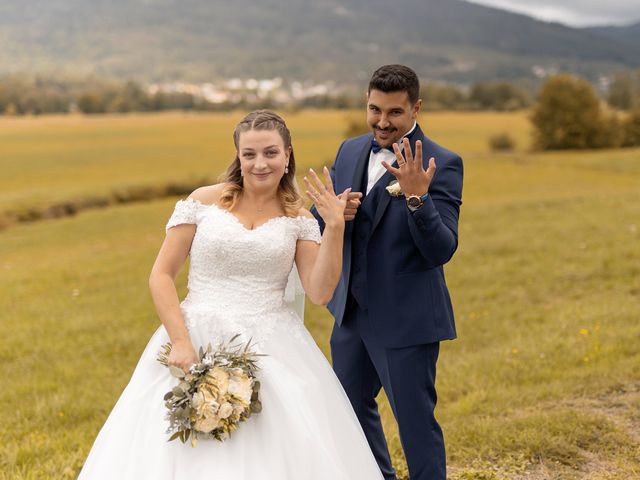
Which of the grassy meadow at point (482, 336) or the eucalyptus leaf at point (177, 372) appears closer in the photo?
the eucalyptus leaf at point (177, 372)

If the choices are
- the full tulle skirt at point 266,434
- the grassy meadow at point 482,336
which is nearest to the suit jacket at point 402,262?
the full tulle skirt at point 266,434

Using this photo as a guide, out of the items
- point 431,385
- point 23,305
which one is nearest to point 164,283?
point 431,385

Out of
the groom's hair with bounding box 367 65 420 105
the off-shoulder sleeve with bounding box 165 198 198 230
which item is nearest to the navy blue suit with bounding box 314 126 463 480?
the groom's hair with bounding box 367 65 420 105

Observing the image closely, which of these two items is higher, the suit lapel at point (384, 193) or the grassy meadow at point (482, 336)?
the suit lapel at point (384, 193)

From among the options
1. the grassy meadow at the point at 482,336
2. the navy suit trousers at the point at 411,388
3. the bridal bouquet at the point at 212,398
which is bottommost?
the grassy meadow at the point at 482,336

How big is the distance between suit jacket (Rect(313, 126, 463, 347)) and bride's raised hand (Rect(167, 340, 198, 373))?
1.14m

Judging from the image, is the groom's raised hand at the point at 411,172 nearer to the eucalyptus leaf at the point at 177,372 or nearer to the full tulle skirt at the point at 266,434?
the full tulle skirt at the point at 266,434

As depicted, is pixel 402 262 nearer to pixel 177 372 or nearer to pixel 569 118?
pixel 177 372

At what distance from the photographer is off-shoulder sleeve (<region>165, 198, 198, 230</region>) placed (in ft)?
12.5

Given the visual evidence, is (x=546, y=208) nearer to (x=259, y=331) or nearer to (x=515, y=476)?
(x=515, y=476)

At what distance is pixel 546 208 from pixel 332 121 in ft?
231

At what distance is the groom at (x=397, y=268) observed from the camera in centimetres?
389

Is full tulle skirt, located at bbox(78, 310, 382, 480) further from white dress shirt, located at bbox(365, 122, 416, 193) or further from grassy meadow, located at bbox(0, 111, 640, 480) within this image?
grassy meadow, located at bbox(0, 111, 640, 480)

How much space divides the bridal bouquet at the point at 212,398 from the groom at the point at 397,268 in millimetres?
1056
